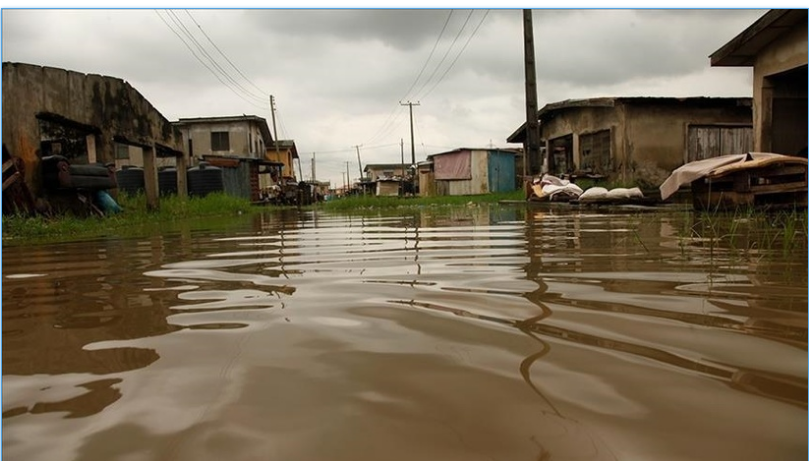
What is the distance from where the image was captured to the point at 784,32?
7.48 meters

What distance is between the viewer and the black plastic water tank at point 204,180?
61.2 feet

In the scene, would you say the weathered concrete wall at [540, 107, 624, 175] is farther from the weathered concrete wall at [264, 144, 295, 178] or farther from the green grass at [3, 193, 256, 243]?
the weathered concrete wall at [264, 144, 295, 178]

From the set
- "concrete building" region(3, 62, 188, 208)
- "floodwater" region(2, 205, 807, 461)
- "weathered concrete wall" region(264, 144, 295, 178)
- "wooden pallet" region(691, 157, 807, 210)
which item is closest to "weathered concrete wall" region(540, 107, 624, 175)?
"wooden pallet" region(691, 157, 807, 210)

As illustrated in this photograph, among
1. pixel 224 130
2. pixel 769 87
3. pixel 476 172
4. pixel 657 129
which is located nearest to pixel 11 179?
pixel 769 87

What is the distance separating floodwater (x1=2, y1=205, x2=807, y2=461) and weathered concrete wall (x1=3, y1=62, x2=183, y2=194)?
5575mm

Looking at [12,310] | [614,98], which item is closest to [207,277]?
[12,310]

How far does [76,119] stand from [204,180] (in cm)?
1044

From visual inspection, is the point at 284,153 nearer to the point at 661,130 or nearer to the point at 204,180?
the point at 204,180

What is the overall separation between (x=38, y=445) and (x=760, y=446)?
1.09 metres

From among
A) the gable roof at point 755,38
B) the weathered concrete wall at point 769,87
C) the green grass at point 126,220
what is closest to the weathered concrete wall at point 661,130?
the weathered concrete wall at point 769,87

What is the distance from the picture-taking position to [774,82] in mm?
8312

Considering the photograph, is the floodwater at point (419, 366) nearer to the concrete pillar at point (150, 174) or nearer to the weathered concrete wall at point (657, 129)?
the concrete pillar at point (150, 174)

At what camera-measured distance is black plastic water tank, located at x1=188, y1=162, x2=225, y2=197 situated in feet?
61.2

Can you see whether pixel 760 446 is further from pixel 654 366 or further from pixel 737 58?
pixel 737 58
